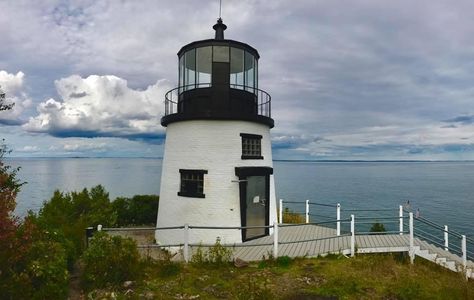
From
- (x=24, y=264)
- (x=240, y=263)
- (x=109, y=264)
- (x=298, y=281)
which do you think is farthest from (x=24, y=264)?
(x=298, y=281)

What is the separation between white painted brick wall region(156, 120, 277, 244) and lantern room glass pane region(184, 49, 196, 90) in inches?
64.9

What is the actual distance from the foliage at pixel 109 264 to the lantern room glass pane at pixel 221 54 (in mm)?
7809

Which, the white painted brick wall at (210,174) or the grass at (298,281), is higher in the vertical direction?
the white painted brick wall at (210,174)

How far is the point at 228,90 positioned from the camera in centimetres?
1309

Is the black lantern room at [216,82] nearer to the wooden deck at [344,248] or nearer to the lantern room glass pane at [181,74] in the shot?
the lantern room glass pane at [181,74]

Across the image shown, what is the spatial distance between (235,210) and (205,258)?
282cm

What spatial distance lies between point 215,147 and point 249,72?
3653 millimetres

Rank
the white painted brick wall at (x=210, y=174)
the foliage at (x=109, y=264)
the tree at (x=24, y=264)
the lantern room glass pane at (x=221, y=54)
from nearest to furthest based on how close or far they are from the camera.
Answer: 1. the tree at (x=24, y=264)
2. the foliage at (x=109, y=264)
3. the white painted brick wall at (x=210, y=174)
4. the lantern room glass pane at (x=221, y=54)

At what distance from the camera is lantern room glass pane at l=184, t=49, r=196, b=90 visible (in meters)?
13.4

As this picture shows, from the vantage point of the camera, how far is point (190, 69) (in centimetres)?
1357

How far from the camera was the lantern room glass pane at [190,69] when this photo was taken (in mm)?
13406

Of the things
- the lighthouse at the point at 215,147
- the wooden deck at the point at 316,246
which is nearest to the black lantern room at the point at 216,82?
the lighthouse at the point at 215,147

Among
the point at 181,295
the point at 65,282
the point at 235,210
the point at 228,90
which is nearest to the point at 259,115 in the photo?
the point at 228,90

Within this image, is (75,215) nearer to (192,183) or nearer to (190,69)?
(192,183)
